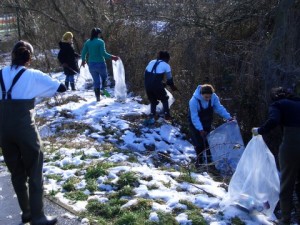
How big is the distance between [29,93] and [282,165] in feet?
9.03

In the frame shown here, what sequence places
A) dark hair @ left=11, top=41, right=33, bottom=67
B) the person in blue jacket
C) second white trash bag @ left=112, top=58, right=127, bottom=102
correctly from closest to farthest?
dark hair @ left=11, top=41, right=33, bottom=67, the person in blue jacket, second white trash bag @ left=112, top=58, right=127, bottom=102

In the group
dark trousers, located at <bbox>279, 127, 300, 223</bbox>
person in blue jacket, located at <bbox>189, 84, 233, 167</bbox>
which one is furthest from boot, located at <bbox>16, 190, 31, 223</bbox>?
person in blue jacket, located at <bbox>189, 84, 233, 167</bbox>

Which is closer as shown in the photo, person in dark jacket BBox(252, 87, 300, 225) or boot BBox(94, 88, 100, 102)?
person in dark jacket BBox(252, 87, 300, 225)

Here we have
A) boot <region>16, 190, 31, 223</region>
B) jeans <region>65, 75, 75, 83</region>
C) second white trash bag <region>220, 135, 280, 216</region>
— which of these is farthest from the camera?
jeans <region>65, 75, 75, 83</region>

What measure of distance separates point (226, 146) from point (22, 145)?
3719 mm

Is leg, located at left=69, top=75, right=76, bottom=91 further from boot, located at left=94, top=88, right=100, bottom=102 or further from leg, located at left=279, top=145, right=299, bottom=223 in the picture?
leg, located at left=279, top=145, right=299, bottom=223

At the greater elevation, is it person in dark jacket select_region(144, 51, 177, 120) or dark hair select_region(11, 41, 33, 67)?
dark hair select_region(11, 41, 33, 67)

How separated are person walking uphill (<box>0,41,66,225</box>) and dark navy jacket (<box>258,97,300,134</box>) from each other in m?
2.15

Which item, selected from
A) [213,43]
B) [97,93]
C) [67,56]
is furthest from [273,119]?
[67,56]

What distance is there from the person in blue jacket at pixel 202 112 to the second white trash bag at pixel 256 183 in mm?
1970

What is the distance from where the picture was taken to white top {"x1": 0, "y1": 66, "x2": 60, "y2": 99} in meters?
4.23

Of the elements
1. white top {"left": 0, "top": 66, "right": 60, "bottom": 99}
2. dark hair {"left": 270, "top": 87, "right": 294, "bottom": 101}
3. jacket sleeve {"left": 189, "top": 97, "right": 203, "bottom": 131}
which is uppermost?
white top {"left": 0, "top": 66, "right": 60, "bottom": 99}

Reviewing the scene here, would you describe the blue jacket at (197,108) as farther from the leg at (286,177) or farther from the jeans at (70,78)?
the jeans at (70,78)

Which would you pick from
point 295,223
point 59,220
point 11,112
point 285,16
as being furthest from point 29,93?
point 285,16
